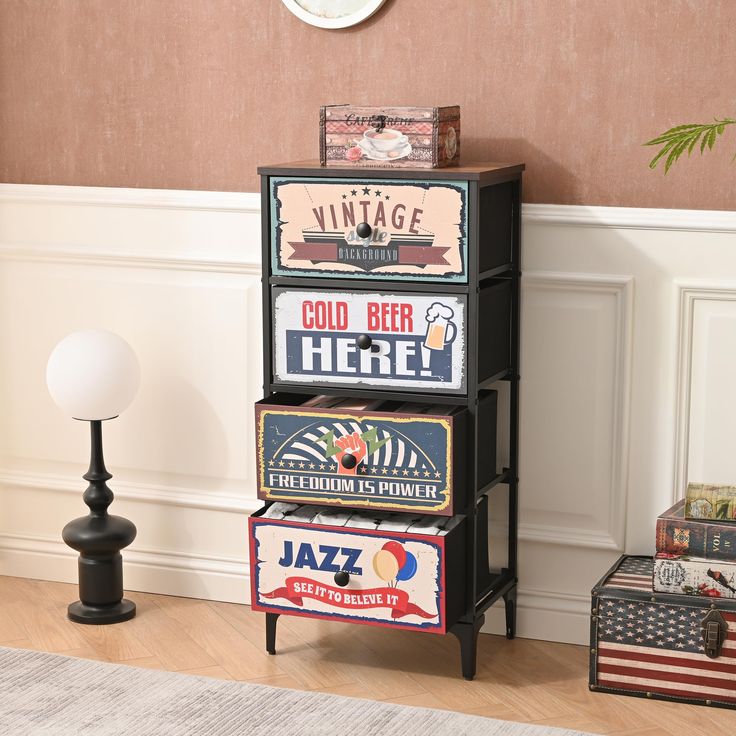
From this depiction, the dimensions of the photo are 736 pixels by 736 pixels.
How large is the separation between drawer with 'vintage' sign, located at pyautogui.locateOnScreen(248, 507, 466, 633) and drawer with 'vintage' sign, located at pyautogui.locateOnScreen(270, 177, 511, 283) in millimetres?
561

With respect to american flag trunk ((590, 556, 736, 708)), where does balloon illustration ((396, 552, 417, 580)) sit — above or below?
above

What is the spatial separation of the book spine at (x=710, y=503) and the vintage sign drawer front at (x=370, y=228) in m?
0.69

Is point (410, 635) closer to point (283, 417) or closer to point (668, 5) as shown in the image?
point (283, 417)

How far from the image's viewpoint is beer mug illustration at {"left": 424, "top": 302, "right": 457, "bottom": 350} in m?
2.52

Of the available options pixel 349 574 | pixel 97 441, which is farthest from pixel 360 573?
pixel 97 441

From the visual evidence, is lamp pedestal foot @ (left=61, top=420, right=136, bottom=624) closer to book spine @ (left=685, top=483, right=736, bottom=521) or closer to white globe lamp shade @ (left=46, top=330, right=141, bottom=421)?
white globe lamp shade @ (left=46, top=330, right=141, bottom=421)

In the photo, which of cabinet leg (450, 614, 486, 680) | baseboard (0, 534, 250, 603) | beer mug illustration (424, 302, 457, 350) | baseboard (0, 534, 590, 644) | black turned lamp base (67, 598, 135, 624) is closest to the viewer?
beer mug illustration (424, 302, 457, 350)

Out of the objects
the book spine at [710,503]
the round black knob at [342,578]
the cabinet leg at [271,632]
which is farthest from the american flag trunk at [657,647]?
the cabinet leg at [271,632]

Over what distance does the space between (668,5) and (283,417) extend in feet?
4.06

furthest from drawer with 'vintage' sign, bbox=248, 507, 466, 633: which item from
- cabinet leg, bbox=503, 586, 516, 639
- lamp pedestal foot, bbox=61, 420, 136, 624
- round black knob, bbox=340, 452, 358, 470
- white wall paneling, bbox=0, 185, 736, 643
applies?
lamp pedestal foot, bbox=61, 420, 136, 624

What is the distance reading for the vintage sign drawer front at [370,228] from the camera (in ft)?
8.18

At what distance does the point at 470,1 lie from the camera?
9.06 ft

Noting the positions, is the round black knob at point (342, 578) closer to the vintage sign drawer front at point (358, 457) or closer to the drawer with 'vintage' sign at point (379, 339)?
the vintage sign drawer front at point (358, 457)

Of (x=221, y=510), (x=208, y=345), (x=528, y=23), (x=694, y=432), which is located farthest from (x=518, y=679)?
(x=528, y=23)
